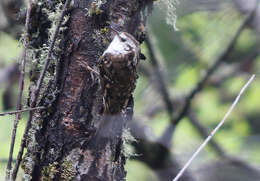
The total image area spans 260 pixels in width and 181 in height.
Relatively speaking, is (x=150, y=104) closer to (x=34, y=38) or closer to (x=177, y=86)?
(x=177, y=86)

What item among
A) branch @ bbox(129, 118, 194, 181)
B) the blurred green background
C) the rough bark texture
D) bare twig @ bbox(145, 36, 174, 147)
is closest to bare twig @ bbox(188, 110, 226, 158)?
the blurred green background

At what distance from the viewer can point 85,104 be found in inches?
51.1

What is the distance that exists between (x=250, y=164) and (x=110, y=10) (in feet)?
7.61

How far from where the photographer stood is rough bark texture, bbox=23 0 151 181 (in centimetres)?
128

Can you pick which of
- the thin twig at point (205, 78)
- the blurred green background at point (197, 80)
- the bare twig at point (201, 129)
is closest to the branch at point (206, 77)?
the thin twig at point (205, 78)

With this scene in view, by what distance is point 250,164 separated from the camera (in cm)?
318

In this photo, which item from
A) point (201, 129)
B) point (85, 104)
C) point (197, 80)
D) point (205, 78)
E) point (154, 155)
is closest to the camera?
point (85, 104)

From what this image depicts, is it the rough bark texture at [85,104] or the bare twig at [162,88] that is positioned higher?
the rough bark texture at [85,104]

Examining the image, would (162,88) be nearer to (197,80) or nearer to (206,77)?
(206,77)

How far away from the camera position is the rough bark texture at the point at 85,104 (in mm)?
1278

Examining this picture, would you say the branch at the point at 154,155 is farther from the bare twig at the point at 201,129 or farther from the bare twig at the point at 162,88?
the bare twig at the point at 201,129

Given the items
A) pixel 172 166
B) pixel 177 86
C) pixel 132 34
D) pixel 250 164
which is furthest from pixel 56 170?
pixel 177 86

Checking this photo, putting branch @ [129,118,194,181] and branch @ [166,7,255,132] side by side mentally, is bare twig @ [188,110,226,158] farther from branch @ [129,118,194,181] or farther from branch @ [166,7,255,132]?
branch @ [166,7,255,132]

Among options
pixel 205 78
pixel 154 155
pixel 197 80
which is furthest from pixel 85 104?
pixel 197 80
